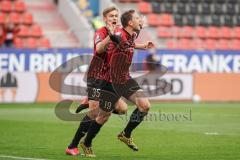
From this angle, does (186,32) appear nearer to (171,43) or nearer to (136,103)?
(171,43)

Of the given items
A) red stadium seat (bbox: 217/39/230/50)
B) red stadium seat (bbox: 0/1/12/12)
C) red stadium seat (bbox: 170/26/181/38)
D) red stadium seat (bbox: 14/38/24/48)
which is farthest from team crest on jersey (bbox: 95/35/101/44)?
red stadium seat (bbox: 217/39/230/50)

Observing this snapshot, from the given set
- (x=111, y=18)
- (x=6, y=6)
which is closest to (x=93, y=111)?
(x=111, y=18)

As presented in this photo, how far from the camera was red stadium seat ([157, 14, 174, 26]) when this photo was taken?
33312 millimetres

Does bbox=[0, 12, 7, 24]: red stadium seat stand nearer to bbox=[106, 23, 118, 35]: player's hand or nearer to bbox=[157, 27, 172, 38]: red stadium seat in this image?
bbox=[157, 27, 172, 38]: red stadium seat

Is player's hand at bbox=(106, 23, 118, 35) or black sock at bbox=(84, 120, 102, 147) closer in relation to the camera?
black sock at bbox=(84, 120, 102, 147)

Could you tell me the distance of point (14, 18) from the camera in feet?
98.7

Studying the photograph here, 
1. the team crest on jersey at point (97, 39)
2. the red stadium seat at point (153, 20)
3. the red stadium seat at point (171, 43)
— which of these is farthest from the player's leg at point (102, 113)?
the red stadium seat at point (153, 20)

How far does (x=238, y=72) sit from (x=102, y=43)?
18.1m

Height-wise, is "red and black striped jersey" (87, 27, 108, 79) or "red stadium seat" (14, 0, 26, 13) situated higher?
"red and black striped jersey" (87, 27, 108, 79)

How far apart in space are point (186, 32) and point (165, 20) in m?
1.08

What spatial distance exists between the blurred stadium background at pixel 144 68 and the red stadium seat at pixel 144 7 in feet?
0.14

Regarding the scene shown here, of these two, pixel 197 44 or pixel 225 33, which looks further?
pixel 225 33

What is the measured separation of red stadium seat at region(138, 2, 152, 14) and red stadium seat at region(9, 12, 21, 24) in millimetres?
5676

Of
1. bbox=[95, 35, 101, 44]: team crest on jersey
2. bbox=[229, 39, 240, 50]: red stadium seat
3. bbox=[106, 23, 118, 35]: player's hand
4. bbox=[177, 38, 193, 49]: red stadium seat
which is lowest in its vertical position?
bbox=[229, 39, 240, 50]: red stadium seat
